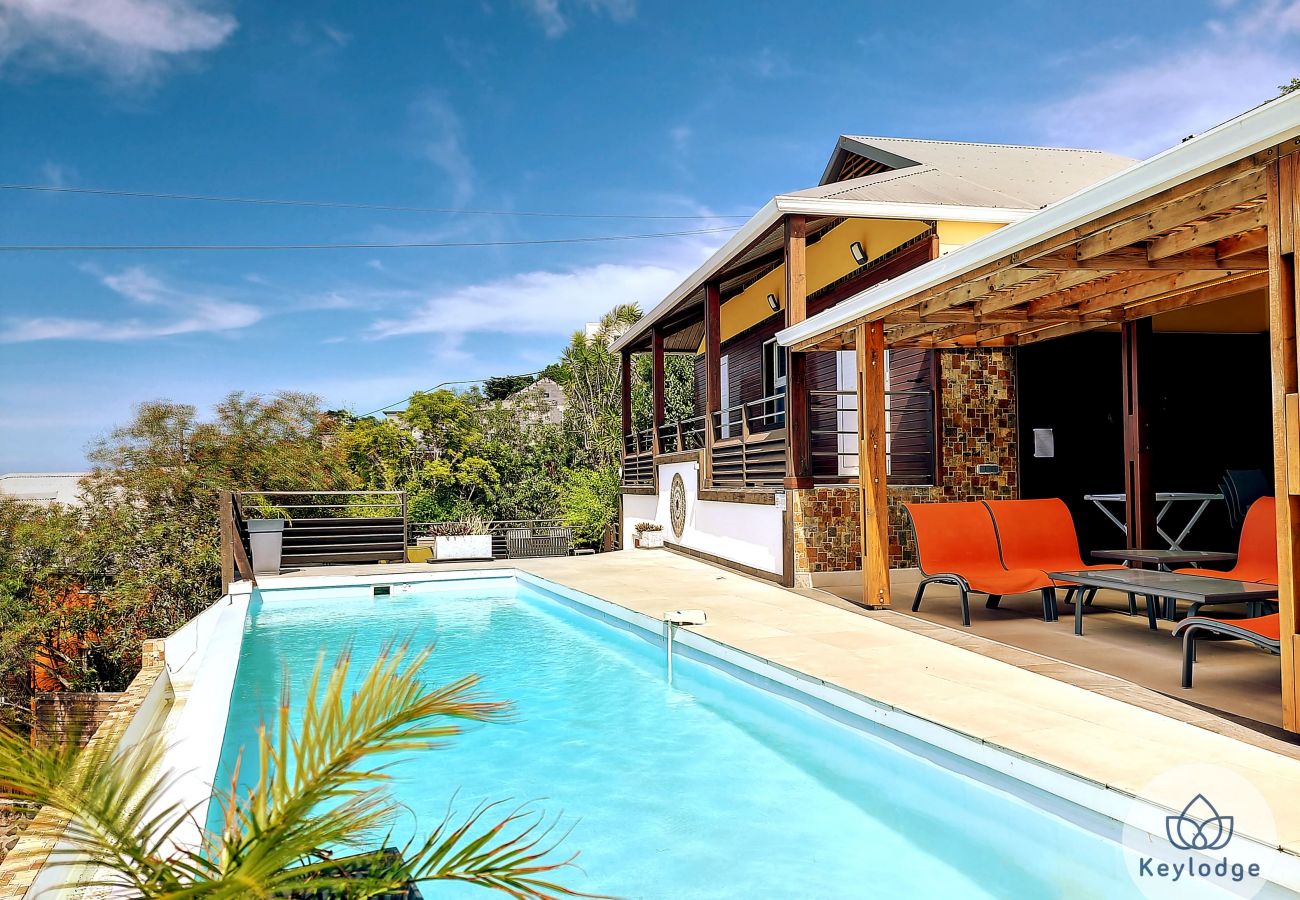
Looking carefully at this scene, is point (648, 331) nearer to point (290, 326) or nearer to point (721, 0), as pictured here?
point (721, 0)

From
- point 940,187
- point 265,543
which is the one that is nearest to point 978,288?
point 940,187

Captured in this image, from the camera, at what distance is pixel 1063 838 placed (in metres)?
3.48

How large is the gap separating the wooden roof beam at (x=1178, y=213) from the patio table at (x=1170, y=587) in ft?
6.87

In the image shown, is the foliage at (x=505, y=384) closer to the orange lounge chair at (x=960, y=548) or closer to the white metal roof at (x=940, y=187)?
the white metal roof at (x=940, y=187)

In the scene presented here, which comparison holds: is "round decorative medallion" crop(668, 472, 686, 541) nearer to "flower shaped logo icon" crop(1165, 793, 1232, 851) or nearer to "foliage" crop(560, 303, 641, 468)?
"foliage" crop(560, 303, 641, 468)

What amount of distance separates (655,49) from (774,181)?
40.3 ft

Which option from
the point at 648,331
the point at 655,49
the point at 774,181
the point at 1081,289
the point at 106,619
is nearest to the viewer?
the point at 1081,289

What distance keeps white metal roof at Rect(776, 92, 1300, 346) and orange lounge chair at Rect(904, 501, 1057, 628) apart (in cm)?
190

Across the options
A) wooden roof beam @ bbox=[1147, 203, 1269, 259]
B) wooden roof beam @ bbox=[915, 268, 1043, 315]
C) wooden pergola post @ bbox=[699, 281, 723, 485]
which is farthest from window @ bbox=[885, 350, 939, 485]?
wooden roof beam @ bbox=[1147, 203, 1269, 259]

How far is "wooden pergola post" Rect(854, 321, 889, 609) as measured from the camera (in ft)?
25.5

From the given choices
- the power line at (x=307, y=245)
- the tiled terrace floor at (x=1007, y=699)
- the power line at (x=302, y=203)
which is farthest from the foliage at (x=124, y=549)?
the power line at (x=302, y=203)

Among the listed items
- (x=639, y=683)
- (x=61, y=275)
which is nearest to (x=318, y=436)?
(x=639, y=683)

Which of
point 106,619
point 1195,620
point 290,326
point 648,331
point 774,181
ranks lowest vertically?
point 106,619

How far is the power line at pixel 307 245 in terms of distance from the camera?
34.1 meters
